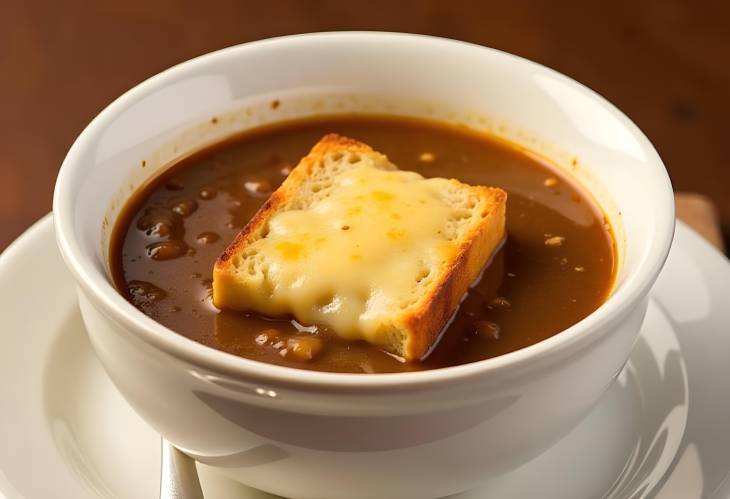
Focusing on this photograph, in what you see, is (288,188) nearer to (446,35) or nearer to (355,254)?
(355,254)

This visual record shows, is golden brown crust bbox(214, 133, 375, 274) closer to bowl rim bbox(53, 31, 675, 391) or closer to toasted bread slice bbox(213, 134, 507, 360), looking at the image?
toasted bread slice bbox(213, 134, 507, 360)

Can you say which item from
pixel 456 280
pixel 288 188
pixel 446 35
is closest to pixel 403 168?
Result: pixel 288 188

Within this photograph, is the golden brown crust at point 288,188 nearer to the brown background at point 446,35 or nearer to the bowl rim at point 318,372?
the bowl rim at point 318,372

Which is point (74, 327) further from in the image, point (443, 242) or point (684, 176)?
point (684, 176)

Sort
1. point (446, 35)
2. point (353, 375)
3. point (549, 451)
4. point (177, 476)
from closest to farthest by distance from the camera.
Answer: point (353, 375) → point (177, 476) → point (549, 451) → point (446, 35)

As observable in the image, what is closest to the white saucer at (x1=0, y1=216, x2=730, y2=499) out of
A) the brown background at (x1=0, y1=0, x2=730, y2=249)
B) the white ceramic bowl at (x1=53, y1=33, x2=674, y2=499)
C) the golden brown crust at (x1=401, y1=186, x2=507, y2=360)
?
the white ceramic bowl at (x1=53, y1=33, x2=674, y2=499)

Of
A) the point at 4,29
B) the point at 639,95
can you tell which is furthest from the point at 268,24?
the point at 639,95

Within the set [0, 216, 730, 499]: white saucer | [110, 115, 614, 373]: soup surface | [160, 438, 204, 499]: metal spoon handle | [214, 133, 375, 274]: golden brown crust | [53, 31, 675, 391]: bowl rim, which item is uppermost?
[53, 31, 675, 391]: bowl rim
